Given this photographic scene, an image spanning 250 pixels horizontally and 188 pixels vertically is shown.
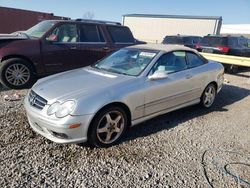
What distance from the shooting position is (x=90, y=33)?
7.25 m

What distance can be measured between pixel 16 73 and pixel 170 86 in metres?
3.97

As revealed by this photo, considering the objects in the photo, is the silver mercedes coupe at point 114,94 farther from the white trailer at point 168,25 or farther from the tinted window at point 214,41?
the white trailer at point 168,25

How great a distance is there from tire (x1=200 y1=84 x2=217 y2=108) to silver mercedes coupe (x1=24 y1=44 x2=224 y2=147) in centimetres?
15

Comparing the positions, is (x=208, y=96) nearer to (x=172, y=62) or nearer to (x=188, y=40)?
(x=172, y=62)

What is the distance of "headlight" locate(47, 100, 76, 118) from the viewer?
3.24 m

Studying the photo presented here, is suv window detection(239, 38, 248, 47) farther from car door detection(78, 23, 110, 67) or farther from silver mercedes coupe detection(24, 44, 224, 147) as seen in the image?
silver mercedes coupe detection(24, 44, 224, 147)

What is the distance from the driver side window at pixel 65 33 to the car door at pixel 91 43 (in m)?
0.18

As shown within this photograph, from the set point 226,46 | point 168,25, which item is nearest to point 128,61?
point 226,46

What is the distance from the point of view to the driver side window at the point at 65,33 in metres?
6.67

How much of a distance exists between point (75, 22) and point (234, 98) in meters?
4.86

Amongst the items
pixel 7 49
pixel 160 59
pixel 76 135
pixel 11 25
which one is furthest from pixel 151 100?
pixel 11 25

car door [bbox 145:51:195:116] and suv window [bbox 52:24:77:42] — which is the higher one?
suv window [bbox 52:24:77:42]

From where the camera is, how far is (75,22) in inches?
274

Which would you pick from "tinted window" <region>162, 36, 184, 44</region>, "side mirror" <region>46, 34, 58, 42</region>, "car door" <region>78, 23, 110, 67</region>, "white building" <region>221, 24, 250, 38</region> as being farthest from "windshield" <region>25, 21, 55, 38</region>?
"white building" <region>221, 24, 250, 38</region>
